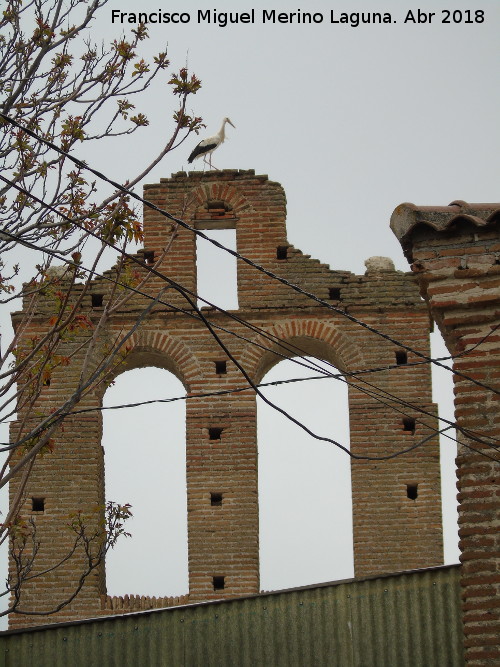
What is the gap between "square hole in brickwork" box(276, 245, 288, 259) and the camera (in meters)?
24.1

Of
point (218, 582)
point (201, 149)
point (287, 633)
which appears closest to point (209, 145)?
point (201, 149)

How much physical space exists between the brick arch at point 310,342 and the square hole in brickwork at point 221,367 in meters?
0.29

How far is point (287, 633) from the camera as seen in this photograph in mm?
16234

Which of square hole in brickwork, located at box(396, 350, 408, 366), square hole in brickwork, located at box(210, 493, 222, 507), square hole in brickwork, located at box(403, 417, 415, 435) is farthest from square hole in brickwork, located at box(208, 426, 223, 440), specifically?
square hole in brickwork, located at box(396, 350, 408, 366)

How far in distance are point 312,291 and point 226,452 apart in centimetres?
223

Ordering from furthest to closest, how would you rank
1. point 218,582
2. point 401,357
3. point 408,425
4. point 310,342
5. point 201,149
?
point 201,149 < point 310,342 < point 401,357 < point 408,425 < point 218,582

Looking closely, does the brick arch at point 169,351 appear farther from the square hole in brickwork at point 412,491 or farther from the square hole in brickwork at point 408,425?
the square hole in brickwork at point 412,491

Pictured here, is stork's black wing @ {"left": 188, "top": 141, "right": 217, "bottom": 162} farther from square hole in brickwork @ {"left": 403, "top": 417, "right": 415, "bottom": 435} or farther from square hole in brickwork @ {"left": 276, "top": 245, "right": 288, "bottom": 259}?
square hole in brickwork @ {"left": 403, "top": 417, "right": 415, "bottom": 435}

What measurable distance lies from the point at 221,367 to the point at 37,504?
9.06 ft

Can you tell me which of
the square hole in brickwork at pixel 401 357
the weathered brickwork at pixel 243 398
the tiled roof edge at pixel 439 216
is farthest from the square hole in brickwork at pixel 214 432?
the tiled roof edge at pixel 439 216

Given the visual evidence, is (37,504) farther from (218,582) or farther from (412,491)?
(412,491)

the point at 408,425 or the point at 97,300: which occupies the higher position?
the point at 97,300

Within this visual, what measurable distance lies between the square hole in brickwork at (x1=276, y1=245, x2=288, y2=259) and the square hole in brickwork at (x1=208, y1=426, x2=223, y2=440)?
2324 mm

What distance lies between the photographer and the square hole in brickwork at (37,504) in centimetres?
2283
